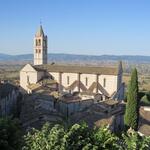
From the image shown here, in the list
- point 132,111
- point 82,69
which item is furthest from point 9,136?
point 82,69

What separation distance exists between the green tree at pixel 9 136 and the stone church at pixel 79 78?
37396 millimetres

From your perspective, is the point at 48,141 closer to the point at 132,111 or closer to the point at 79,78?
the point at 132,111

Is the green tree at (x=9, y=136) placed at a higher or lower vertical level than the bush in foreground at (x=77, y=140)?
lower

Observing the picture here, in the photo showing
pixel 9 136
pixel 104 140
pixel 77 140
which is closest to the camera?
pixel 77 140

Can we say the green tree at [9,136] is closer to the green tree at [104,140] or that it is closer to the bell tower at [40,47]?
the green tree at [104,140]

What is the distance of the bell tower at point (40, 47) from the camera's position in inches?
2931

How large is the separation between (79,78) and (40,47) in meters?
15.4

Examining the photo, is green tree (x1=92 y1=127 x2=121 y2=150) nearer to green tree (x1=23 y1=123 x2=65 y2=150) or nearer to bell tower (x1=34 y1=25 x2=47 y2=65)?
green tree (x1=23 y1=123 x2=65 y2=150)

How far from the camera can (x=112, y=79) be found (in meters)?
60.2

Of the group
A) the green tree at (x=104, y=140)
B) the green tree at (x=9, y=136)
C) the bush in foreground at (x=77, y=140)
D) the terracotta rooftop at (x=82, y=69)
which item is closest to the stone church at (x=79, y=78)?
the terracotta rooftop at (x=82, y=69)

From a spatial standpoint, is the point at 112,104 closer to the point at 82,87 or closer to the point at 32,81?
the point at 82,87

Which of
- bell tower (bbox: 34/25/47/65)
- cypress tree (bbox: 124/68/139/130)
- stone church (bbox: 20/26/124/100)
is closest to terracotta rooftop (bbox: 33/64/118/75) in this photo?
stone church (bbox: 20/26/124/100)

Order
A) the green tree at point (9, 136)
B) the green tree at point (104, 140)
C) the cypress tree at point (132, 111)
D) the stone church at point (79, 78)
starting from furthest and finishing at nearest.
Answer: the stone church at point (79, 78) < the cypress tree at point (132, 111) < the green tree at point (9, 136) < the green tree at point (104, 140)

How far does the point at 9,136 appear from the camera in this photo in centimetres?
2089
